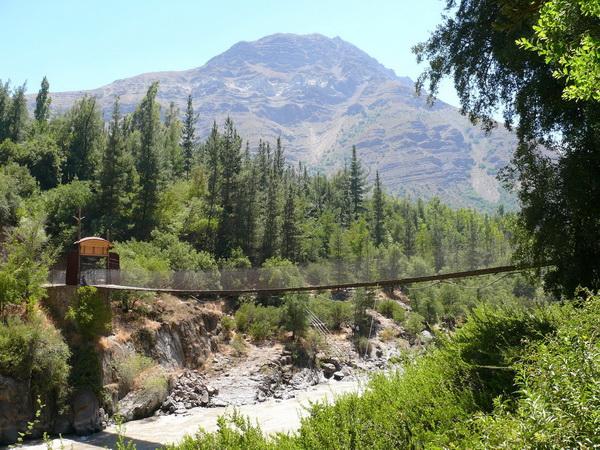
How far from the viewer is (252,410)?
1752 cm

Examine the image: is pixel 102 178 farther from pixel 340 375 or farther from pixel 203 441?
pixel 203 441

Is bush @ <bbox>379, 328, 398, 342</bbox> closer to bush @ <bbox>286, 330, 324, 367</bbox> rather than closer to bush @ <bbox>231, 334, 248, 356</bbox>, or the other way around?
bush @ <bbox>286, 330, 324, 367</bbox>

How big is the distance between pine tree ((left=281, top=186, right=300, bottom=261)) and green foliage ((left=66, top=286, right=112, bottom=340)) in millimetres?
19749

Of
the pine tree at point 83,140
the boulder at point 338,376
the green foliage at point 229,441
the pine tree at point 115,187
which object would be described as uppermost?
the pine tree at point 83,140

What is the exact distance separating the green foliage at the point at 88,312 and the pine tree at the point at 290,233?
19.7 metres

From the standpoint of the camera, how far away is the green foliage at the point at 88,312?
1484 cm

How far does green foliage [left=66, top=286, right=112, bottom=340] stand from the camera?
1484 centimetres

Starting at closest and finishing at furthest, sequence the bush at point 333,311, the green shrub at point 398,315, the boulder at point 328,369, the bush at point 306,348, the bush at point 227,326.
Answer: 1. the boulder at point 328,369
2. the bush at point 306,348
3. the bush at point 227,326
4. the bush at point 333,311
5. the green shrub at point 398,315

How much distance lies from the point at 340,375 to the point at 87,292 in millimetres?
12815

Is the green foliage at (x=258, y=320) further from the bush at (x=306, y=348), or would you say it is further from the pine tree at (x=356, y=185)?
the pine tree at (x=356, y=185)

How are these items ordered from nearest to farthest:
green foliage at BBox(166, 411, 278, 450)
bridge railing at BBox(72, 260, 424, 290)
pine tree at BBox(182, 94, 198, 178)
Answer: green foliage at BBox(166, 411, 278, 450)
bridge railing at BBox(72, 260, 424, 290)
pine tree at BBox(182, 94, 198, 178)

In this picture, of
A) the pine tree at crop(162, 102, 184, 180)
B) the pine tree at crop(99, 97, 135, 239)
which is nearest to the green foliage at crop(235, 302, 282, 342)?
the pine tree at crop(99, 97, 135, 239)

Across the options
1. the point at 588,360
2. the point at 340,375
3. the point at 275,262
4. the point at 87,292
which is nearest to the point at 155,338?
the point at 87,292

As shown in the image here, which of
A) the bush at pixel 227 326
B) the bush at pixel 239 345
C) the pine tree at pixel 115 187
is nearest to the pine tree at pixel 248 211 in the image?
the pine tree at pixel 115 187
